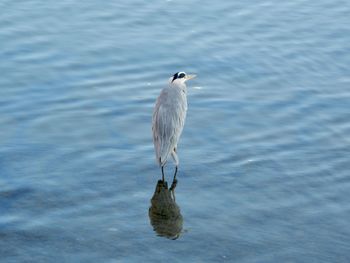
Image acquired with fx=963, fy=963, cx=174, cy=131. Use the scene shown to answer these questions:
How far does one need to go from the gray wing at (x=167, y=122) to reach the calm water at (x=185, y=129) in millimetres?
288

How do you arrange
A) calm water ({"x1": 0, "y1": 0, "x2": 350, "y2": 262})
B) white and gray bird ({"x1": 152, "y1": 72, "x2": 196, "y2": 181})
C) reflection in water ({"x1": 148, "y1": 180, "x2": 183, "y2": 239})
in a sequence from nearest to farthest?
calm water ({"x1": 0, "y1": 0, "x2": 350, "y2": 262}), reflection in water ({"x1": 148, "y1": 180, "x2": 183, "y2": 239}), white and gray bird ({"x1": 152, "y1": 72, "x2": 196, "y2": 181})

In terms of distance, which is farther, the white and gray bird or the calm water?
the white and gray bird

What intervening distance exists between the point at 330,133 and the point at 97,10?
6.56 metres

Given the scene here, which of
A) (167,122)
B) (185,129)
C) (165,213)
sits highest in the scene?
(167,122)

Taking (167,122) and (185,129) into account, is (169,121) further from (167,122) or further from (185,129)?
(185,129)

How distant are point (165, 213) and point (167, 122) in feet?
5.72

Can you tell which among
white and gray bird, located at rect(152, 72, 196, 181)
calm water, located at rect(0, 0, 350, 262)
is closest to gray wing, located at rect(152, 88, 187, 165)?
white and gray bird, located at rect(152, 72, 196, 181)

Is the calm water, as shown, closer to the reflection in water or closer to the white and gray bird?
the reflection in water

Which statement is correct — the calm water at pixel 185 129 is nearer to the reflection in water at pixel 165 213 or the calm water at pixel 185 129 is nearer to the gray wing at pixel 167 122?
the reflection in water at pixel 165 213

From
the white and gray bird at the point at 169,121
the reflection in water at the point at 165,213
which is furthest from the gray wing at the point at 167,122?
the reflection in water at the point at 165,213

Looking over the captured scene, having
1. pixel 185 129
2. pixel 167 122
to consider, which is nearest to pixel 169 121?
pixel 167 122

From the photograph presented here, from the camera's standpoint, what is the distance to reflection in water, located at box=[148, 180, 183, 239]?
35.4ft

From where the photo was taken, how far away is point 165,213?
11.3 meters

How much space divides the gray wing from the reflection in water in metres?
0.47
